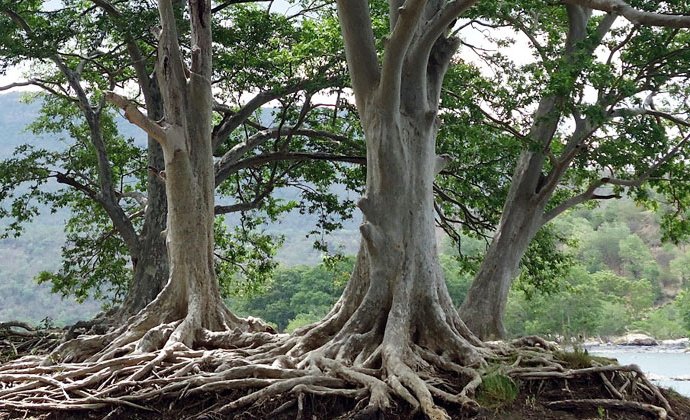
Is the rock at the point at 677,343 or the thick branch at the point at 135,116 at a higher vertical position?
the thick branch at the point at 135,116

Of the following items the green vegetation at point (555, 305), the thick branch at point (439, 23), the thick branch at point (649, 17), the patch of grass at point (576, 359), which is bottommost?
the green vegetation at point (555, 305)

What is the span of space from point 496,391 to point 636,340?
5378 cm

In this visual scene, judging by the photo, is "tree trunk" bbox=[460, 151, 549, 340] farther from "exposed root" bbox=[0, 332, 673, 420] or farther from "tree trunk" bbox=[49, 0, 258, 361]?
"tree trunk" bbox=[49, 0, 258, 361]

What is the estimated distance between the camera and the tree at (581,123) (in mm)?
10883

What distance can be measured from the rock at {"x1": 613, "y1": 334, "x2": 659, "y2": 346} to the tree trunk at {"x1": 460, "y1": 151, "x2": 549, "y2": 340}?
48.2m

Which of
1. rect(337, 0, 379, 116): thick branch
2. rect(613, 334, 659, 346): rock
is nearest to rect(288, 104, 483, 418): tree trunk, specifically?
rect(337, 0, 379, 116): thick branch

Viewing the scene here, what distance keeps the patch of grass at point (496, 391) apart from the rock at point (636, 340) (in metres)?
52.7

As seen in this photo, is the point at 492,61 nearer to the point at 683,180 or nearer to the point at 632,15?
the point at 683,180

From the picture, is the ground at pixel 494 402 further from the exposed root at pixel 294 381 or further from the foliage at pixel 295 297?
the foliage at pixel 295 297

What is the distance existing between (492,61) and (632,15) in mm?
7491

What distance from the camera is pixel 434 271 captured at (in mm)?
8602

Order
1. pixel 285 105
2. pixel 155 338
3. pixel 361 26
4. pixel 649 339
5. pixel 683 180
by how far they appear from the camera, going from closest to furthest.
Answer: pixel 361 26 → pixel 155 338 → pixel 683 180 → pixel 285 105 → pixel 649 339

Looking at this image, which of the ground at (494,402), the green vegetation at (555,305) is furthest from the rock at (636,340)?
the ground at (494,402)

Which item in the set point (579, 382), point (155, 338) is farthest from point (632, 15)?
point (155, 338)
